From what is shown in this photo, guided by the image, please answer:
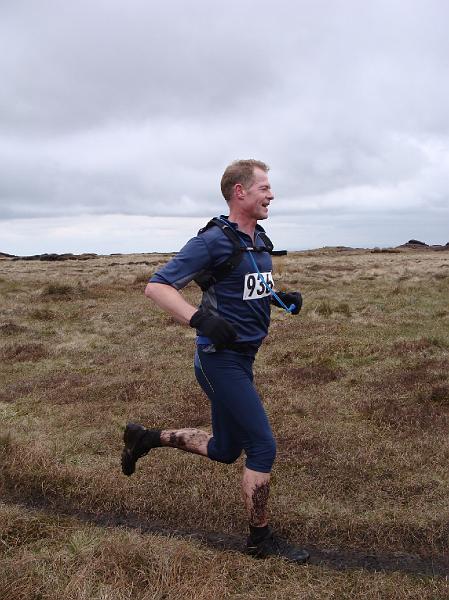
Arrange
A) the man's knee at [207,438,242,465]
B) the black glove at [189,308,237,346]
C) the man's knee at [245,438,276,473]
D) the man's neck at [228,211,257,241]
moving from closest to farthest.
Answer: the black glove at [189,308,237,346]
the man's knee at [245,438,276,473]
the man's neck at [228,211,257,241]
the man's knee at [207,438,242,465]

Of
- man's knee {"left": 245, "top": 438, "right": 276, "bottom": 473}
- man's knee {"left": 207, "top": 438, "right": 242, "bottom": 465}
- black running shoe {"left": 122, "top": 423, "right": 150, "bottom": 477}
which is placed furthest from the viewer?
black running shoe {"left": 122, "top": 423, "right": 150, "bottom": 477}

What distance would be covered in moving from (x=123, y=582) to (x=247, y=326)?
190 cm

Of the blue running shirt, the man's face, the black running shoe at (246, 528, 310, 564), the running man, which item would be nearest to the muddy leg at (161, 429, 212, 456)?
the running man

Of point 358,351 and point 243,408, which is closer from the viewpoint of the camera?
point 243,408

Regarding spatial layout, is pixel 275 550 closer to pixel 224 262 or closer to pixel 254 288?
pixel 254 288

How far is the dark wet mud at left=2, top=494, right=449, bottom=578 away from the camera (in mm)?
3961

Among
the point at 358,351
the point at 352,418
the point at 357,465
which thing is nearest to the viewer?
the point at 357,465

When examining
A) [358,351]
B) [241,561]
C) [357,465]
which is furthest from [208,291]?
[358,351]

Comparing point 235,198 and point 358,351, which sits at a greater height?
point 235,198

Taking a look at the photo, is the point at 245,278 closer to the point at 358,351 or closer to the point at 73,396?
the point at 73,396

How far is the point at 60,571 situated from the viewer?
363 centimetres

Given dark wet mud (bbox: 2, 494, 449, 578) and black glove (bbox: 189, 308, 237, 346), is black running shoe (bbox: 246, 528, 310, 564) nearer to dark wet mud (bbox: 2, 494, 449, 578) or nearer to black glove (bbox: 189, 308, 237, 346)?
dark wet mud (bbox: 2, 494, 449, 578)

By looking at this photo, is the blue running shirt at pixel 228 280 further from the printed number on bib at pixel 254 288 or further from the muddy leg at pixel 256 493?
the muddy leg at pixel 256 493

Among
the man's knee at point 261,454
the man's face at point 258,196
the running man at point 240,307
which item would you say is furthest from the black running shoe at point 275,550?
the man's face at point 258,196
